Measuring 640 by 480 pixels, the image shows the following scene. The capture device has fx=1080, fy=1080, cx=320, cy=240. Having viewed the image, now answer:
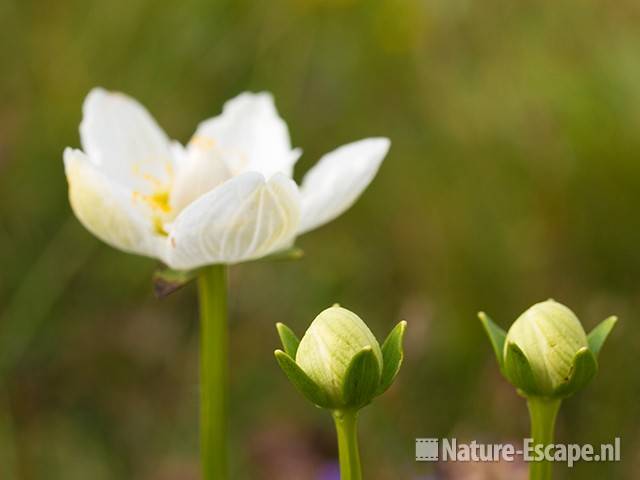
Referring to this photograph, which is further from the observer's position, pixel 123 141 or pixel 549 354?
pixel 123 141

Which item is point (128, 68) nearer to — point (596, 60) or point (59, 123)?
point (59, 123)

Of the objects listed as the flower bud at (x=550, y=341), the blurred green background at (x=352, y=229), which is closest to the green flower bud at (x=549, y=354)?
the flower bud at (x=550, y=341)

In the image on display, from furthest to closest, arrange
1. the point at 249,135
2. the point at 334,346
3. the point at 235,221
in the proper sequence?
1. the point at 249,135
2. the point at 235,221
3. the point at 334,346

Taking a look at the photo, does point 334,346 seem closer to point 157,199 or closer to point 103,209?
point 103,209

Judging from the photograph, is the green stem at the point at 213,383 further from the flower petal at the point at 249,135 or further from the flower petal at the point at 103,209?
the flower petal at the point at 249,135

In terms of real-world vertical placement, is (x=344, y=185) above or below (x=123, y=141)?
below

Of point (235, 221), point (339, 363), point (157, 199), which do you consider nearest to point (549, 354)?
point (339, 363)

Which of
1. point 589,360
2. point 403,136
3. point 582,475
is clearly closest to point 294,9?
point 403,136

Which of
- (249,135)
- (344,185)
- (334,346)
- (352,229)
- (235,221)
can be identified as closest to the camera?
(334,346)
